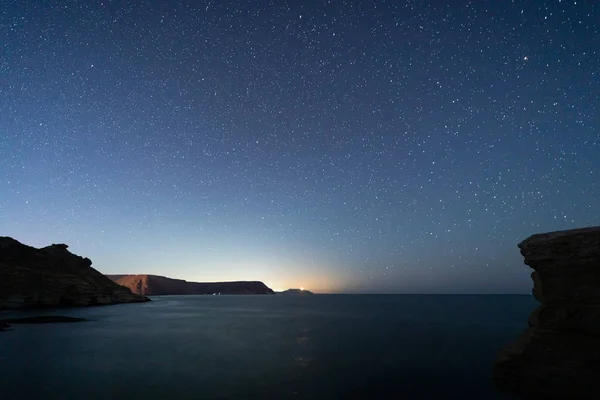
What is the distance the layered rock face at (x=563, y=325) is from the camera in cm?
1571

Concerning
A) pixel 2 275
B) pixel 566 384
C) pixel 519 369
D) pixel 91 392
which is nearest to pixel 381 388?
pixel 519 369

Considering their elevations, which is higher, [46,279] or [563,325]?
[563,325]

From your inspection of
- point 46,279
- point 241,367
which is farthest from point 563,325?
point 46,279

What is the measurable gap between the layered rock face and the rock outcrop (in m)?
115

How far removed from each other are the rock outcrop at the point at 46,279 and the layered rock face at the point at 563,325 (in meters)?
115

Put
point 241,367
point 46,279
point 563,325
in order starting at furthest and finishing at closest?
point 46,279, point 241,367, point 563,325

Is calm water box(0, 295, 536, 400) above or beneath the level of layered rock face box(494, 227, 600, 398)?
beneath

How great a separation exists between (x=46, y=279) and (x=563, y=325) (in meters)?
123

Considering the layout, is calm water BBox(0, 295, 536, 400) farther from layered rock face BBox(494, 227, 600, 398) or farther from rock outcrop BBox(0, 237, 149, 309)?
rock outcrop BBox(0, 237, 149, 309)

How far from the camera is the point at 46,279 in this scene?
316 feet

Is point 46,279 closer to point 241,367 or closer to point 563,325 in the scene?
point 241,367

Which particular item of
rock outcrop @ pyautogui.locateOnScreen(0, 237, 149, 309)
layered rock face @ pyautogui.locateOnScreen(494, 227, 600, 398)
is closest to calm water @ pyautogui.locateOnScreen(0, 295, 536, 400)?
layered rock face @ pyautogui.locateOnScreen(494, 227, 600, 398)

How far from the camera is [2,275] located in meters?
87.8

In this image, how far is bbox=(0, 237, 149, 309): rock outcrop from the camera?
288ft
